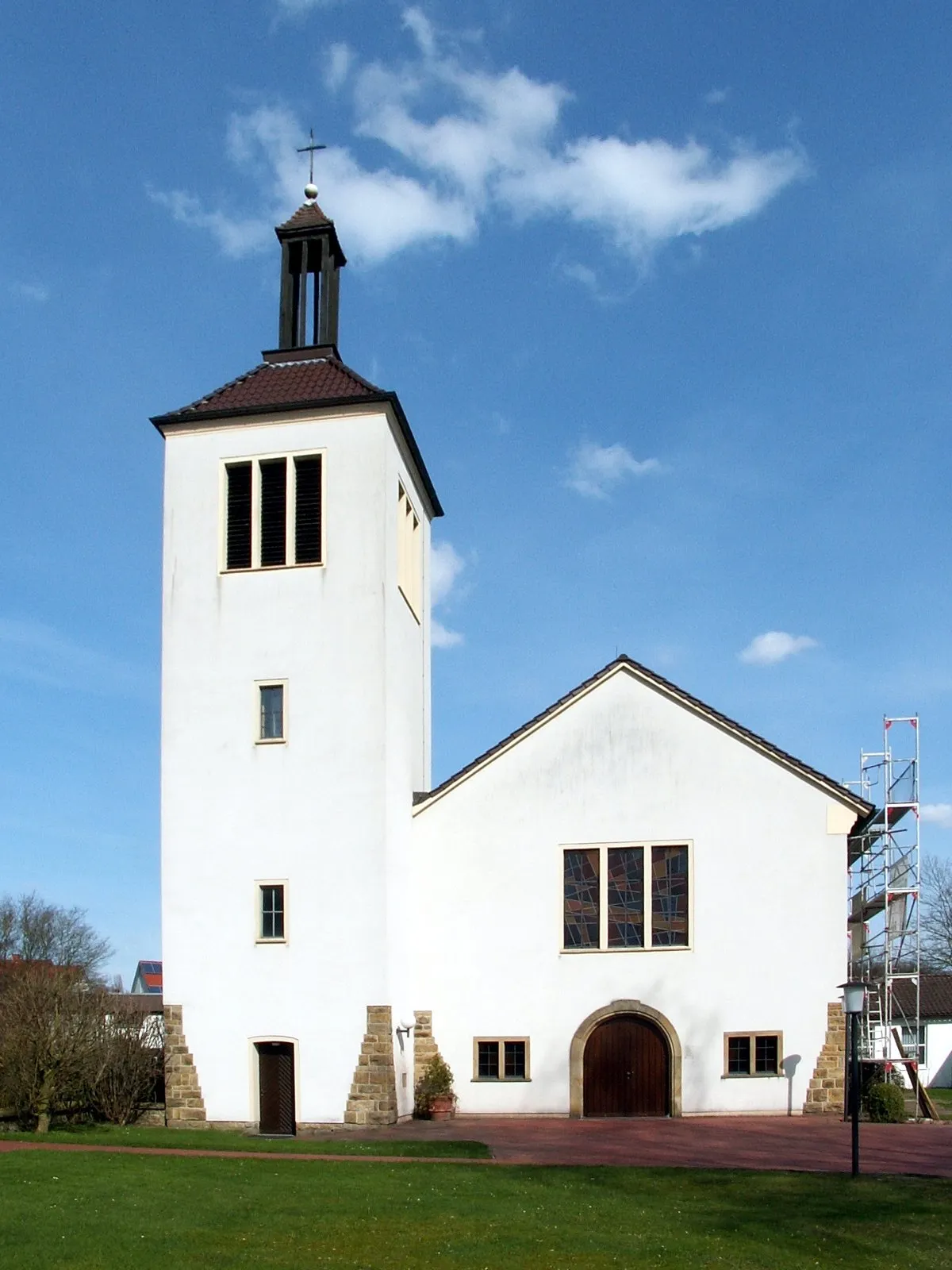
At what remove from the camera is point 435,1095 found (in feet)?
92.9

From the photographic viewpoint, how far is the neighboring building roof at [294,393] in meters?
29.6

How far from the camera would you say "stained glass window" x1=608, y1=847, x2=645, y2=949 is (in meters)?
28.9

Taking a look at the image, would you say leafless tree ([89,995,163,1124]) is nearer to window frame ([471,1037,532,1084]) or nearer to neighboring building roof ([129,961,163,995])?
window frame ([471,1037,532,1084])

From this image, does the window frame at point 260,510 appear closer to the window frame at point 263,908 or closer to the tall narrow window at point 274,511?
the tall narrow window at point 274,511

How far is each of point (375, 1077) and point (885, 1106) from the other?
33.3 ft

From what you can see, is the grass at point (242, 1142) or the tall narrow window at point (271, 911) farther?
the tall narrow window at point (271, 911)

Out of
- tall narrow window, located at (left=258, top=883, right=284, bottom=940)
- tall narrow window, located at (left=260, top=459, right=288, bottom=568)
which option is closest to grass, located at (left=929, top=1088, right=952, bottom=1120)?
tall narrow window, located at (left=258, top=883, right=284, bottom=940)

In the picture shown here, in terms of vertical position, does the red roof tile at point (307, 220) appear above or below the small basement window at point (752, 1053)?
above

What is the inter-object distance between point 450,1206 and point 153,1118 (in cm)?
1343

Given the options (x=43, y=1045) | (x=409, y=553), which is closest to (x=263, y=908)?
(x=43, y=1045)

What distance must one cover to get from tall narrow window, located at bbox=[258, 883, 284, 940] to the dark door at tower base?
2.11m

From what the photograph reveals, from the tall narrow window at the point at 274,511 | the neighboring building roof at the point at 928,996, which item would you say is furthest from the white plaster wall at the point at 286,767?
the neighboring building roof at the point at 928,996

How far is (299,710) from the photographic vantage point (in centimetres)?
2864

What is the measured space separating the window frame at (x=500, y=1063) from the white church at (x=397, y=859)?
0.04 metres
